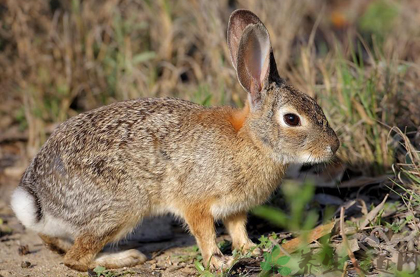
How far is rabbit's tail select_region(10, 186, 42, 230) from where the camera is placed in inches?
175

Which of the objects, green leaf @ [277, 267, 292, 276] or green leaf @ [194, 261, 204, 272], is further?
green leaf @ [194, 261, 204, 272]

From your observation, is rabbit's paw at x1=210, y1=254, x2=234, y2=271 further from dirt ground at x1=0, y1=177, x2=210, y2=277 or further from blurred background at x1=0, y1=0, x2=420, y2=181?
blurred background at x1=0, y1=0, x2=420, y2=181

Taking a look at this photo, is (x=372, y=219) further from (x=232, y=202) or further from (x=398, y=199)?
(x=232, y=202)

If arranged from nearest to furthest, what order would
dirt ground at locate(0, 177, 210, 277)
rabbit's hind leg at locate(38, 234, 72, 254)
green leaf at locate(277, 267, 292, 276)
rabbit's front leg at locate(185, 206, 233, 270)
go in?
green leaf at locate(277, 267, 292, 276), rabbit's front leg at locate(185, 206, 233, 270), dirt ground at locate(0, 177, 210, 277), rabbit's hind leg at locate(38, 234, 72, 254)

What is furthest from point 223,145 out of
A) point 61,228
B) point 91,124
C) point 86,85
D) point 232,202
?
point 86,85

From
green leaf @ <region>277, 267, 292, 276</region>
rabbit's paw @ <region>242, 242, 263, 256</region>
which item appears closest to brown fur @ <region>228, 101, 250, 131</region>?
rabbit's paw @ <region>242, 242, 263, 256</region>

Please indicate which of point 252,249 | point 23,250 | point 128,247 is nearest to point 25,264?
point 23,250

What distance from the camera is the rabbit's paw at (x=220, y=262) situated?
4.14 metres

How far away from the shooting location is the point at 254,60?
425 cm

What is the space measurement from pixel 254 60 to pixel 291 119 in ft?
1.64

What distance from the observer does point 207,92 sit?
5.83 metres

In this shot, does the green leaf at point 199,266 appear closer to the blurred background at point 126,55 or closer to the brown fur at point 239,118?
the brown fur at point 239,118

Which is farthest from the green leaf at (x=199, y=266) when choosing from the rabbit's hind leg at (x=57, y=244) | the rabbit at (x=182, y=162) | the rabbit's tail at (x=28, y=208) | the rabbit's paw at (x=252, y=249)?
the rabbit's tail at (x=28, y=208)

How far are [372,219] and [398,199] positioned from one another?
1.96ft
